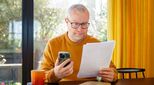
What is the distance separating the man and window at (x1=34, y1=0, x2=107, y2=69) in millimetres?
→ 1380

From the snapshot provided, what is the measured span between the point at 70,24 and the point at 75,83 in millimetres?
457

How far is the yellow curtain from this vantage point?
3.26m

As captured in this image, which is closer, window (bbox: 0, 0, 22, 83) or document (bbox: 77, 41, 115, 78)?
document (bbox: 77, 41, 115, 78)

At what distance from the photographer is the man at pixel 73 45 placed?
1.82 meters

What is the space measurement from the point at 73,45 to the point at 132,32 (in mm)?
1433

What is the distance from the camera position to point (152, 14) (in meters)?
3.27

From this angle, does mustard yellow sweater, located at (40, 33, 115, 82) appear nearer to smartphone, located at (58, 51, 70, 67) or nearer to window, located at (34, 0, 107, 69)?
smartphone, located at (58, 51, 70, 67)

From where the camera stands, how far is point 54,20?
11.5 feet

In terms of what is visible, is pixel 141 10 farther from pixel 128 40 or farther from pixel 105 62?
pixel 105 62

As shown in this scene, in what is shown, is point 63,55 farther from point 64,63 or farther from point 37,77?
point 37,77

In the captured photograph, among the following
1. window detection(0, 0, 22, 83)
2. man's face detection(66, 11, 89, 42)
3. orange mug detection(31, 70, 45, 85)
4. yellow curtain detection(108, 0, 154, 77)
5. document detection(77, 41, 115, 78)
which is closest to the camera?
orange mug detection(31, 70, 45, 85)

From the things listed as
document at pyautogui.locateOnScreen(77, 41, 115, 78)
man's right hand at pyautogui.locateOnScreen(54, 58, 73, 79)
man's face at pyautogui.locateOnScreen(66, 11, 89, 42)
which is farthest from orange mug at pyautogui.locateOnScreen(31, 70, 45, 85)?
man's face at pyautogui.locateOnScreen(66, 11, 89, 42)

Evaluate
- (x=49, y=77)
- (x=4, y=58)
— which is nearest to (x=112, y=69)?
(x=49, y=77)

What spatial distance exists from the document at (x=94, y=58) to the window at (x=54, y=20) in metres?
1.68
